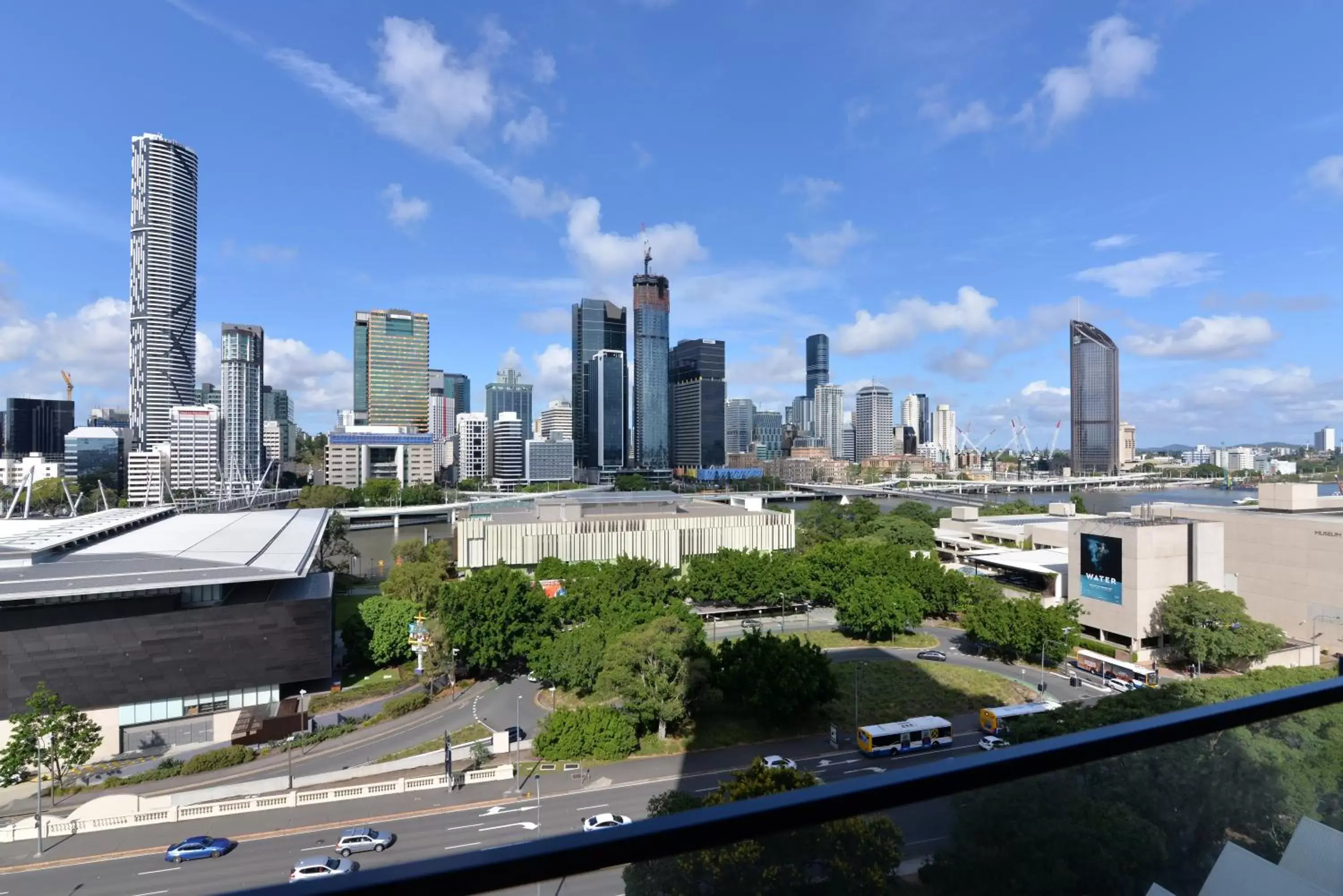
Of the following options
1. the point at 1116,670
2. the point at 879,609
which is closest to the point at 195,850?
the point at 879,609

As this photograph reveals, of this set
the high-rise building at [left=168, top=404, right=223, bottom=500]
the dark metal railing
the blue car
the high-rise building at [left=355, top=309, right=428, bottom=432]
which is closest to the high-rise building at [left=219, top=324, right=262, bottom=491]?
the high-rise building at [left=168, top=404, right=223, bottom=500]

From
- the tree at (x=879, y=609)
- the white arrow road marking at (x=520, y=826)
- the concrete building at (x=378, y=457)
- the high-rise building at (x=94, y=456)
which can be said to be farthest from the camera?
the concrete building at (x=378, y=457)

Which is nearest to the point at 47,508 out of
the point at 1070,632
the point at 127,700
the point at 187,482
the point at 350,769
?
the point at 187,482

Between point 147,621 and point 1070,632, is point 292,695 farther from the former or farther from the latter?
point 1070,632

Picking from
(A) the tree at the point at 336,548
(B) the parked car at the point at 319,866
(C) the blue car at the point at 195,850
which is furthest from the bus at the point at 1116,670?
(A) the tree at the point at 336,548

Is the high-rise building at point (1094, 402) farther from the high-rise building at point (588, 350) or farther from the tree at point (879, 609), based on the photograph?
the tree at point (879, 609)

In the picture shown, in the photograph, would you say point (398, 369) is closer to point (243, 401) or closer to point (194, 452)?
point (243, 401)

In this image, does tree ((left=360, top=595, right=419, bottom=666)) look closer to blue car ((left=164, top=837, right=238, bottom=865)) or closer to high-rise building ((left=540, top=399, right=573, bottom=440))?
blue car ((left=164, top=837, right=238, bottom=865))
